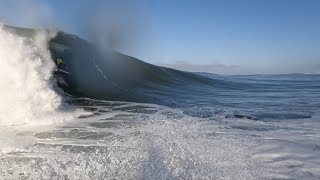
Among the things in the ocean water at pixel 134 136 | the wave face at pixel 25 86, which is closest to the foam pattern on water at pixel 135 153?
the ocean water at pixel 134 136

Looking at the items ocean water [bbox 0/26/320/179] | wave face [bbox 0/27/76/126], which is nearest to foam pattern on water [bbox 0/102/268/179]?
ocean water [bbox 0/26/320/179]

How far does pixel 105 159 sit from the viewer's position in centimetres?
485

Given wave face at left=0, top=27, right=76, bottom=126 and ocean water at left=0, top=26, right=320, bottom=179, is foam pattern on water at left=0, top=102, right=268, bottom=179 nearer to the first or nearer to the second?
ocean water at left=0, top=26, right=320, bottom=179

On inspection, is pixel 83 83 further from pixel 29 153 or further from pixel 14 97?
pixel 29 153

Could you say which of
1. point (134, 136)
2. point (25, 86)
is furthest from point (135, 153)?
point (25, 86)

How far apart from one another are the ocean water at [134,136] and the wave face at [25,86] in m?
0.02

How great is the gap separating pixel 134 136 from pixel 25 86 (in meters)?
4.71

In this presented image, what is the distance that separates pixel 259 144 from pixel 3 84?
7023 mm

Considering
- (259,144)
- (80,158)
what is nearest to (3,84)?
(80,158)

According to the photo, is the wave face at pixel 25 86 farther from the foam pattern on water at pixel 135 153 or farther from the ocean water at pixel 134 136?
the foam pattern on water at pixel 135 153

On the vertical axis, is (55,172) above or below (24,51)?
below

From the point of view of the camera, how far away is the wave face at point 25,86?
8531 millimetres

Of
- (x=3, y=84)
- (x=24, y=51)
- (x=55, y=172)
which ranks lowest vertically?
(x=55, y=172)

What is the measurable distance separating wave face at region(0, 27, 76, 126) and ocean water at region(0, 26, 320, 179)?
0.02 meters
